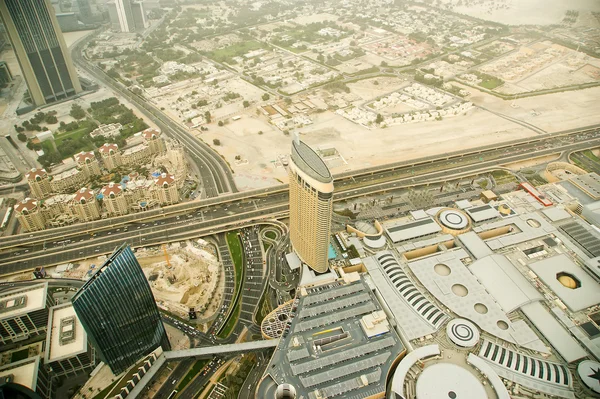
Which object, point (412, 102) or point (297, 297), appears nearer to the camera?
point (297, 297)

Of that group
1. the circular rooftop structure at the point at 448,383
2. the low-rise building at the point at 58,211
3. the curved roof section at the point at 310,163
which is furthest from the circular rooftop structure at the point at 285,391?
the low-rise building at the point at 58,211

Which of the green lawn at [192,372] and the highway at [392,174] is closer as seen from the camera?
the green lawn at [192,372]

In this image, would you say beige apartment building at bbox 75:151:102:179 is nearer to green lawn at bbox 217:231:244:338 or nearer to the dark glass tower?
green lawn at bbox 217:231:244:338

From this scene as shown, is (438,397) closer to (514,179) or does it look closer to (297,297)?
(297,297)

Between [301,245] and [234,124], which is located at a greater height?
[301,245]

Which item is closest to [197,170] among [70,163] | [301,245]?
[70,163]

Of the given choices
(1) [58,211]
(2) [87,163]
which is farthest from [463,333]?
(2) [87,163]

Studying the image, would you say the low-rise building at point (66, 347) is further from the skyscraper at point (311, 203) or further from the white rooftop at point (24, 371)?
the skyscraper at point (311, 203)
